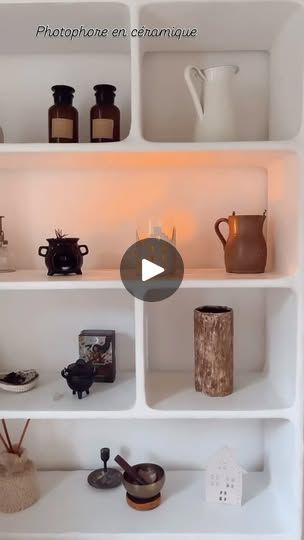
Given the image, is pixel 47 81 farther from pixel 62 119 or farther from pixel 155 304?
pixel 155 304

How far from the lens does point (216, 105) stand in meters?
1.14

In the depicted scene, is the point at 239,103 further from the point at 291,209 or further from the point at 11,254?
the point at 11,254

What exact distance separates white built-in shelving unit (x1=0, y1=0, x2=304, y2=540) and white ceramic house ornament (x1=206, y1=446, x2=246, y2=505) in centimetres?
3

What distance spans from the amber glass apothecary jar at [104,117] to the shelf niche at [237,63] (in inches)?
5.7

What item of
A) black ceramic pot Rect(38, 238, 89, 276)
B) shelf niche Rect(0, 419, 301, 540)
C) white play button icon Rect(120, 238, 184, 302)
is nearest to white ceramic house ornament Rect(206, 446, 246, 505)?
shelf niche Rect(0, 419, 301, 540)

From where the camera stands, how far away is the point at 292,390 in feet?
3.70

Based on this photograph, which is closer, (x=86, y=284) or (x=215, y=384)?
(x=86, y=284)

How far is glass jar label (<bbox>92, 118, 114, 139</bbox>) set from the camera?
1161mm

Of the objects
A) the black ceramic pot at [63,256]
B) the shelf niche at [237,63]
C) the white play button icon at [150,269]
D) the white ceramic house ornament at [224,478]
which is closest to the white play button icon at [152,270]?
the white play button icon at [150,269]

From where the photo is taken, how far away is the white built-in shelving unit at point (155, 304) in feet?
3.76

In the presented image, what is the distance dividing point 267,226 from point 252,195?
92mm

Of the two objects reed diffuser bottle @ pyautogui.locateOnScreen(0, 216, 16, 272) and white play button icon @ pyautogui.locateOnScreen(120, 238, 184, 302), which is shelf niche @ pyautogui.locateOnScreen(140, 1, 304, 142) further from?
reed diffuser bottle @ pyautogui.locateOnScreen(0, 216, 16, 272)

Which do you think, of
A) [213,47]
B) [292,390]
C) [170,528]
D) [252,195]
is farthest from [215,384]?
[213,47]

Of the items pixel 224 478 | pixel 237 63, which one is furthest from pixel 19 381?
pixel 237 63
